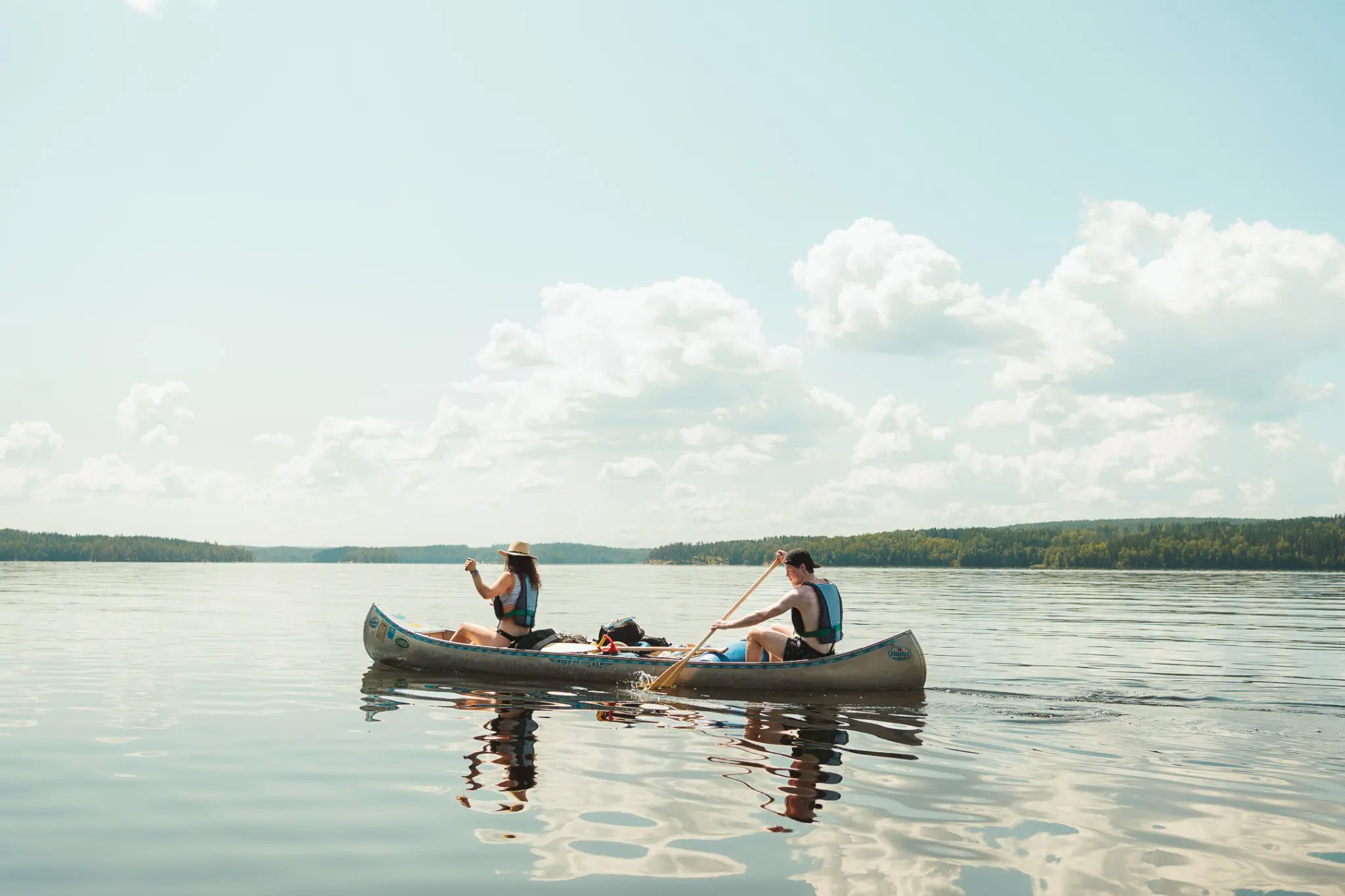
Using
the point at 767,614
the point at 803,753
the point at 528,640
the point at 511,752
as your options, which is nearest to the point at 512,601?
the point at 528,640

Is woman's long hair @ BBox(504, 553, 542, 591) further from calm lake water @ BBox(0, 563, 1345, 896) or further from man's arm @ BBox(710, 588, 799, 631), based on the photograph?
man's arm @ BBox(710, 588, 799, 631)

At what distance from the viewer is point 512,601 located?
57.2 ft

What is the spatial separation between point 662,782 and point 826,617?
6.59 meters

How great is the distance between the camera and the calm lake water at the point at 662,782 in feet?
21.8

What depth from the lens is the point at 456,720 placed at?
42.5 feet

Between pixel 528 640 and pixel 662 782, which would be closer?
pixel 662 782

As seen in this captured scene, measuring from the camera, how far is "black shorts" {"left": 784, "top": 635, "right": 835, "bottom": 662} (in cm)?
1558

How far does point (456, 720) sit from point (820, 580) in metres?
5.94

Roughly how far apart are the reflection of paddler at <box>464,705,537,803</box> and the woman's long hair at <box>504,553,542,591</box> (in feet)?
11.1

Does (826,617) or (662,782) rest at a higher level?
(826,617)

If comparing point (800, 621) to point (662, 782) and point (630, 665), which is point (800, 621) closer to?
point (630, 665)

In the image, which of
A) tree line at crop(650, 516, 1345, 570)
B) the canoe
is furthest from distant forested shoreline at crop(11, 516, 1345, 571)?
the canoe

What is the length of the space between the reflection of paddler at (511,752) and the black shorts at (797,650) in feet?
13.8

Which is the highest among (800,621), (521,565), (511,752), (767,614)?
(521,565)
